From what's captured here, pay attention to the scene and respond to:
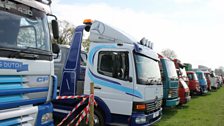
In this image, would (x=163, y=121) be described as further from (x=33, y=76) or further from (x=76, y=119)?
(x=33, y=76)

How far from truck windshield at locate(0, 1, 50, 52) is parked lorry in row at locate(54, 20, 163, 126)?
2654mm

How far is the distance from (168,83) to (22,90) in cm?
831

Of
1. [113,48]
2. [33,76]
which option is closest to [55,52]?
[33,76]

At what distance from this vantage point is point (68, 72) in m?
8.26

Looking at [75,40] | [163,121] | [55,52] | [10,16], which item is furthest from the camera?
[163,121]

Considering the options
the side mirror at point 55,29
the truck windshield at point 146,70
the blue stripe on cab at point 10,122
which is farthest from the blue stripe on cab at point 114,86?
the blue stripe on cab at point 10,122

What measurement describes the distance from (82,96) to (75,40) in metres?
1.75

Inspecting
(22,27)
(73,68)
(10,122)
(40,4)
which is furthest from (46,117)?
(73,68)

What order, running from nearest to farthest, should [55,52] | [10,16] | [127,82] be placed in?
[10,16] → [55,52] → [127,82]

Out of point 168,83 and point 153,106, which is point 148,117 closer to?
point 153,106

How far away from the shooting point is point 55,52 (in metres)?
5.52

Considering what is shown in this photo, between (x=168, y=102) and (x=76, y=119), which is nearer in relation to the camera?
(x=76, y=119)

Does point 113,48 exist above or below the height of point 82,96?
above

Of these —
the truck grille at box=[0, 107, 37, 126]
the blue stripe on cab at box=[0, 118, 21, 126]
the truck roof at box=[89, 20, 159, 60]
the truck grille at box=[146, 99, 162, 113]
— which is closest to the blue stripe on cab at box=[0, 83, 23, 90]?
the truck grille at box=[0, 107, 37, 126]
